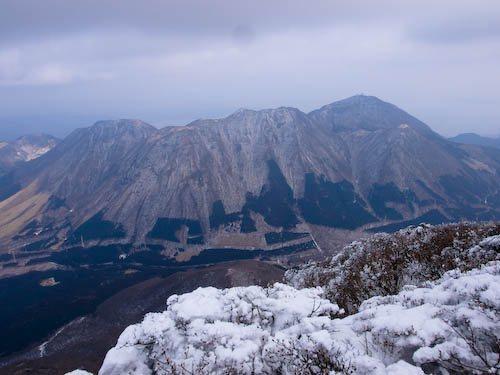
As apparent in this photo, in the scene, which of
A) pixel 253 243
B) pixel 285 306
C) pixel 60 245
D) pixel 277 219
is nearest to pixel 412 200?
pixel 277 219

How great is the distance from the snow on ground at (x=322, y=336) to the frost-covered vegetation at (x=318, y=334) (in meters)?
0.03

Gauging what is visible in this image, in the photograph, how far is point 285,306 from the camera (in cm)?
1348

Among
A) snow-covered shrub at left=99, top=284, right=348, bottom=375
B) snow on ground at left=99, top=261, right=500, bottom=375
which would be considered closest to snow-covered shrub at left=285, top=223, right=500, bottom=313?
snow on ground at left=99, top=261, right=500, bottom=375

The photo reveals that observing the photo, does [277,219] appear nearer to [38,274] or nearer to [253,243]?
[253,243]

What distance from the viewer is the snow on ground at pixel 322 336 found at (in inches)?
329

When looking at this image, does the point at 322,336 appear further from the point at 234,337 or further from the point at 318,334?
the point at 234,337

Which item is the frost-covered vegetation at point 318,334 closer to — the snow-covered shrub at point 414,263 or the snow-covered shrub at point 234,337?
the snow-covered shrub at point 234,337

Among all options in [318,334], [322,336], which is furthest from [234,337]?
[322,336]

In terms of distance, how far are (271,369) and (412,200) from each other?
20735 cm

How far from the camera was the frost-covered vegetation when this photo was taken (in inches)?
329

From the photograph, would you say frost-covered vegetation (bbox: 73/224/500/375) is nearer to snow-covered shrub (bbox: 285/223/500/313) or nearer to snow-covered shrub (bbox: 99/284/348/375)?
snow-covered shrub (bbox: 99/284/348/375)

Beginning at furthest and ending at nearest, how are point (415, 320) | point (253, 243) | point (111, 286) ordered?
point (253, 243) → point (111, 286) → point (415, 320)

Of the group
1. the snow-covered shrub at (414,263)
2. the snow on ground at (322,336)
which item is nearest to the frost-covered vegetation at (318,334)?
the snow on ground at (322,336)

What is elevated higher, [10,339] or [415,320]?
[415,320]
